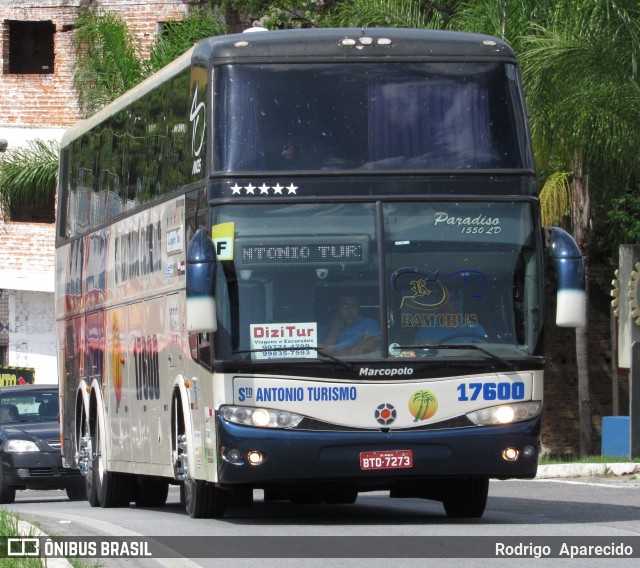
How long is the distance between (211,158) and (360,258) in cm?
141

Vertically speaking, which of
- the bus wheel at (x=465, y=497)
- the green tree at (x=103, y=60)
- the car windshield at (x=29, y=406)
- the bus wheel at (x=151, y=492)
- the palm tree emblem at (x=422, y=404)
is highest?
the green tree at (x=103, y=60)

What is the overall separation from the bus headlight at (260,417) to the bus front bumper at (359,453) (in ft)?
0.15

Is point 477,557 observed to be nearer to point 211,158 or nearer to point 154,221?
point 211,158

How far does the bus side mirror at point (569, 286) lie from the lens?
1260 centimetres

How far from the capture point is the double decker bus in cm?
1263

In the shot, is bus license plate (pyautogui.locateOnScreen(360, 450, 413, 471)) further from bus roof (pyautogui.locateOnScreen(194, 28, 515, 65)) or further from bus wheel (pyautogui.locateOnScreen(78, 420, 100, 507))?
bus wheel (pyautogui.locateOnScreen(78, 420, 100, 507))

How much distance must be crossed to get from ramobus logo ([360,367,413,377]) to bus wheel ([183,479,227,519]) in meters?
2.05

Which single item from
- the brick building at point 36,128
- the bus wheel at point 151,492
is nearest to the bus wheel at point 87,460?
the bus wheel at point 151,492

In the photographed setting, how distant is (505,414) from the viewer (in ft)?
42.2

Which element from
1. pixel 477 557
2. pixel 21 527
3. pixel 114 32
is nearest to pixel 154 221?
pixel 21 527

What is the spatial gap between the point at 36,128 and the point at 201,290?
26.1 meters

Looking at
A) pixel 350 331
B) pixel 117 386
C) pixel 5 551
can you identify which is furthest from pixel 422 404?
pixel 117 386

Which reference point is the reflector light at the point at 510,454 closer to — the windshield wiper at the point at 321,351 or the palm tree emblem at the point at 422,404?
the palm tree emblem at the point at 422,404

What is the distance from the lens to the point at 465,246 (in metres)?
12.9
